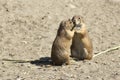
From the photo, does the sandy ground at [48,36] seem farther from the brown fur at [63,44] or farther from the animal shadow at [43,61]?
the brown fur at [63,44]

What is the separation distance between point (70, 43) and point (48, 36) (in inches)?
89.6

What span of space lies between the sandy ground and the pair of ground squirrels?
0.55ft

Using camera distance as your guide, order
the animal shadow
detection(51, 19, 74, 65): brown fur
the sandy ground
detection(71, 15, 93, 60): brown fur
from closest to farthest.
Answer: the sandy ground
detection(51, 19, 74, 65): brown fur
detection(71, 15, 93, 60): brown fur
the animal shadow

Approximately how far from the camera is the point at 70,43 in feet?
27.2

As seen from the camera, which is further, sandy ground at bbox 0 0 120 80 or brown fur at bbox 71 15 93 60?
brown fur at bbox 71 15 93 60

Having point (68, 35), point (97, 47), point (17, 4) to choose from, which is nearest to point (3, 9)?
point (17, 4)

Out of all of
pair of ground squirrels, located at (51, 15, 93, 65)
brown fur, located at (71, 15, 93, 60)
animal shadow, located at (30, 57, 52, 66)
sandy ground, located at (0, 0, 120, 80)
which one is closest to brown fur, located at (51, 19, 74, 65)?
pair of ground squirrels, located at (51, 15, 93, 65)

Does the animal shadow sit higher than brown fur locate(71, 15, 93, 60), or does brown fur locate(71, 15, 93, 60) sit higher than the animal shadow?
brown fur locate(71, 15, 93, 60)

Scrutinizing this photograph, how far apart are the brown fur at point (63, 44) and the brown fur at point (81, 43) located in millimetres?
270

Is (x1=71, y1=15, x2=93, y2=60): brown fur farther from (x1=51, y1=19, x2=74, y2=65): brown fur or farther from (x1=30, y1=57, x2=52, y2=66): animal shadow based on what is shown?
(x1=30, y1=57, x2=52, y2=66): animal shadow

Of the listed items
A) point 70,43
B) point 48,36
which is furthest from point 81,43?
point 48,36

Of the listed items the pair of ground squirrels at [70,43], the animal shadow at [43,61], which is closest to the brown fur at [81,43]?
the pair of ground squirrels at [70,43]

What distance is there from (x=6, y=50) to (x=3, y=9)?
8.13 ft

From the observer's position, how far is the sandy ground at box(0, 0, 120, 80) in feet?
26.3
